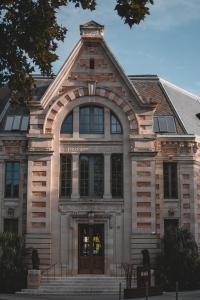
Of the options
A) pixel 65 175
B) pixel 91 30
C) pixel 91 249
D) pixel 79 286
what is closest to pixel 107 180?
pixel 65 175

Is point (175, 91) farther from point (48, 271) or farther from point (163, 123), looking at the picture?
point (48, 271)

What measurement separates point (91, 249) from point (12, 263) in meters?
4.74

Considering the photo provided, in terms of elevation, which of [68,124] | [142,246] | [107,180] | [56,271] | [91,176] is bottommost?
[56,271]

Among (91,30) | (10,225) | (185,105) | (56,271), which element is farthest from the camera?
(185,105)

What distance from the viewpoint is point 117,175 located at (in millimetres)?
33188

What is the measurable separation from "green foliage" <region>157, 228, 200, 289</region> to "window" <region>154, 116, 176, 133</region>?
271 inches

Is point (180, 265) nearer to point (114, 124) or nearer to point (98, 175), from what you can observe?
point (98, 175)

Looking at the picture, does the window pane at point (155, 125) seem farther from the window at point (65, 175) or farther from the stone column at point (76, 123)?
the window at point (65, 175)

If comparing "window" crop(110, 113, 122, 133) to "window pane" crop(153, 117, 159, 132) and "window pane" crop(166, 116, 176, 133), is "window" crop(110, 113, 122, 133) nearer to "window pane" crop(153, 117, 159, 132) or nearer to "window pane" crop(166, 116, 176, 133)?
"window pane" crop(153, 117, 159, 132)

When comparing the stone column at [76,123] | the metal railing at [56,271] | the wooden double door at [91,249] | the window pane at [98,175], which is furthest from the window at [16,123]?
the metal railing at [56,271]

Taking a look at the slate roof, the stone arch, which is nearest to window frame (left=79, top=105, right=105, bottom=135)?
the stone arch

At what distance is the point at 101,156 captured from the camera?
33406mm

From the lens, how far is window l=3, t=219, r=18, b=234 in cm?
3319

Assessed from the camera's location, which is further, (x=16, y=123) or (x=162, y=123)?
(x=162, y=123)
